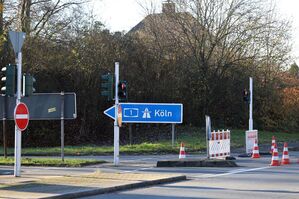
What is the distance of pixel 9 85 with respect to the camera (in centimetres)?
1511

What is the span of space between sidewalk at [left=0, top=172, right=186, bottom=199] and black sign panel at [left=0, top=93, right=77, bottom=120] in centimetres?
439

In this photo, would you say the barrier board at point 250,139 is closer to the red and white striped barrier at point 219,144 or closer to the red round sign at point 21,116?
the red and white striped barrier at point 219,144

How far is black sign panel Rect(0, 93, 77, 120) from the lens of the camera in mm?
19625

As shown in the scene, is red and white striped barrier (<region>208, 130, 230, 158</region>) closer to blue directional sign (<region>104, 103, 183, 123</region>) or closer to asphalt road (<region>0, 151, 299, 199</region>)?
asphalt road (<region>0, 151, 299, 199</region>)

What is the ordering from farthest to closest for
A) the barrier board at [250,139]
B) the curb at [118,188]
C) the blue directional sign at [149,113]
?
the blue directional sign at [149,113] → the barrier board at [250,139] → the curb at [118,188]

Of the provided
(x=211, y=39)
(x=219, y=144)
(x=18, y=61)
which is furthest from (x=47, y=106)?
(x=211, y=39)

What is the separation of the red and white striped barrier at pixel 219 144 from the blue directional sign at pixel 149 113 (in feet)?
A: 12.9

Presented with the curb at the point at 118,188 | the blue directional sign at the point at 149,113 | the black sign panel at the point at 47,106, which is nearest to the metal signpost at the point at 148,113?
the blue directional sign at the point at 149,113

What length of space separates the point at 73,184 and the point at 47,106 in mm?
7733

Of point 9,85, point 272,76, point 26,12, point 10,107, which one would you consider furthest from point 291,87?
point 9,85

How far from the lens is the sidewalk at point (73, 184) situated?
11.5 metres

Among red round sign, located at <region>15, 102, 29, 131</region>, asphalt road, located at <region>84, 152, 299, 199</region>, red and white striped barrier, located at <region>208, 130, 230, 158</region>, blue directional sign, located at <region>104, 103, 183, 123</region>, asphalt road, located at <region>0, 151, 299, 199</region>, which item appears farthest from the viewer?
blue directional sign, located at <region>104, 103, 183, 123</region>

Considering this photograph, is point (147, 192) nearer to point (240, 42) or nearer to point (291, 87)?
point (240, 42)

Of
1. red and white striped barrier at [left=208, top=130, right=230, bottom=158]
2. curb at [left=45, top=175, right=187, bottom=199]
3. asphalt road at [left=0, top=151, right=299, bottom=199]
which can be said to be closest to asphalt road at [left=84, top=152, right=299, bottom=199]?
asphalt road at [left=0, top=151, right=299, bottom=199]
